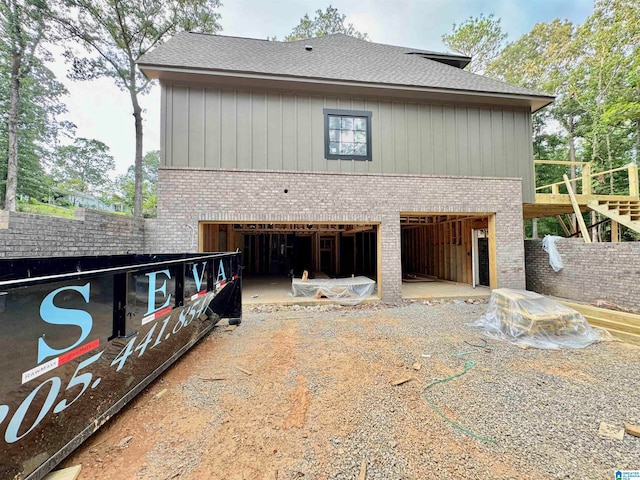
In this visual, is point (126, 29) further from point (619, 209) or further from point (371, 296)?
point (619, 209)

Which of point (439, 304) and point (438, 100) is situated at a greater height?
point (438, 100)

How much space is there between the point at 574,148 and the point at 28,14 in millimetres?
27947

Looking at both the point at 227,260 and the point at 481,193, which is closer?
the point at 227,260

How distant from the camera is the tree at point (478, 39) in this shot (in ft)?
52.5

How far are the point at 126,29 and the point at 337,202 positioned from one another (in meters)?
12.4

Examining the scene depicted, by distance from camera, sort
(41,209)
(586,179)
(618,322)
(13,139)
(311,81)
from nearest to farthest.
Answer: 1. (618,322)
2. (311,81)
3. (586,179)
4. (13,139)
5. (41,209)

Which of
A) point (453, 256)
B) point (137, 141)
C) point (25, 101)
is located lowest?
point (453, 256)

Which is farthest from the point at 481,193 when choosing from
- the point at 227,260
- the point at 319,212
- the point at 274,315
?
the point at 227,260

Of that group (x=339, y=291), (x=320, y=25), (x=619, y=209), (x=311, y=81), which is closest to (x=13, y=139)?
(x=311, y=81)

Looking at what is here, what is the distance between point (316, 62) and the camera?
23.5 ft

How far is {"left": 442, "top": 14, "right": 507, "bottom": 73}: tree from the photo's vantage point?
16.0 metres

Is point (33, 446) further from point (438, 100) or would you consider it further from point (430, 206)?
point (438, 100)

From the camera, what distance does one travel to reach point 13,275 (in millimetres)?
2279

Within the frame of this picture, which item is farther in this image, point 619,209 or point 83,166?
point 83,166
